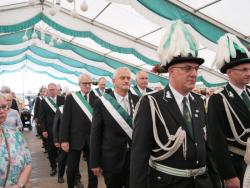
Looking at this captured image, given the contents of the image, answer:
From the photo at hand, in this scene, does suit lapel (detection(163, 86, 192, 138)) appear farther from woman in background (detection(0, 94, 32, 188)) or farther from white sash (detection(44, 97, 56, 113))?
white sash (detection(44, 97, 56, 113))

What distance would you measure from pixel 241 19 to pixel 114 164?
196 inches

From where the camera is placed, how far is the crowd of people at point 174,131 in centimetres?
194

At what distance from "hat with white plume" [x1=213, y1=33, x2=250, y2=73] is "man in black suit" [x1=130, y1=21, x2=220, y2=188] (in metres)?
0.70

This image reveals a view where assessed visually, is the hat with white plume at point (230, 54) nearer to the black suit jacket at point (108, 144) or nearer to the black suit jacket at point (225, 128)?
the black suit jacket at point (225, 128)

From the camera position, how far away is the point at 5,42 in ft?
41.3

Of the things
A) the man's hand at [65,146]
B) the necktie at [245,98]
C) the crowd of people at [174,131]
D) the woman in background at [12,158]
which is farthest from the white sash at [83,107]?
the necktie at [245,98]

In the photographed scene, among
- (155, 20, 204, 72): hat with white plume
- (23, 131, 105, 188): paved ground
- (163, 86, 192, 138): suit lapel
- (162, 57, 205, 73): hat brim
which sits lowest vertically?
(23, 131, 105, 188): paved ground

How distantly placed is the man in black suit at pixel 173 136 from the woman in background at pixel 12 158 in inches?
36.1

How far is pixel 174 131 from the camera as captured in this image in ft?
6.36

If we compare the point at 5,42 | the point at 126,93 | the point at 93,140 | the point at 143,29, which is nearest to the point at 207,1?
the point at 143,29

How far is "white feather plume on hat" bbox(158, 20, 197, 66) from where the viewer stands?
79.0 inches

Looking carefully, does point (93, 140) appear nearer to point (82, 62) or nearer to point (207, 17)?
point (207, 17)

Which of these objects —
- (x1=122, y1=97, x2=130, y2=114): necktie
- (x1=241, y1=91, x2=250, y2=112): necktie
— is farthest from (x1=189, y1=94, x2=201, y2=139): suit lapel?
(x1=122, y1=97, x2=130, y2=114): necktie

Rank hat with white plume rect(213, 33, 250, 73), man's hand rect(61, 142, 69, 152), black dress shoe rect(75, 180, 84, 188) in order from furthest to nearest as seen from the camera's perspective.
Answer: black dress shoe rect(75, 180, 84, 188) < man's hand rect(61, 142, 69, 152) < hat with white plume rect(213, 33, 250, 73)
